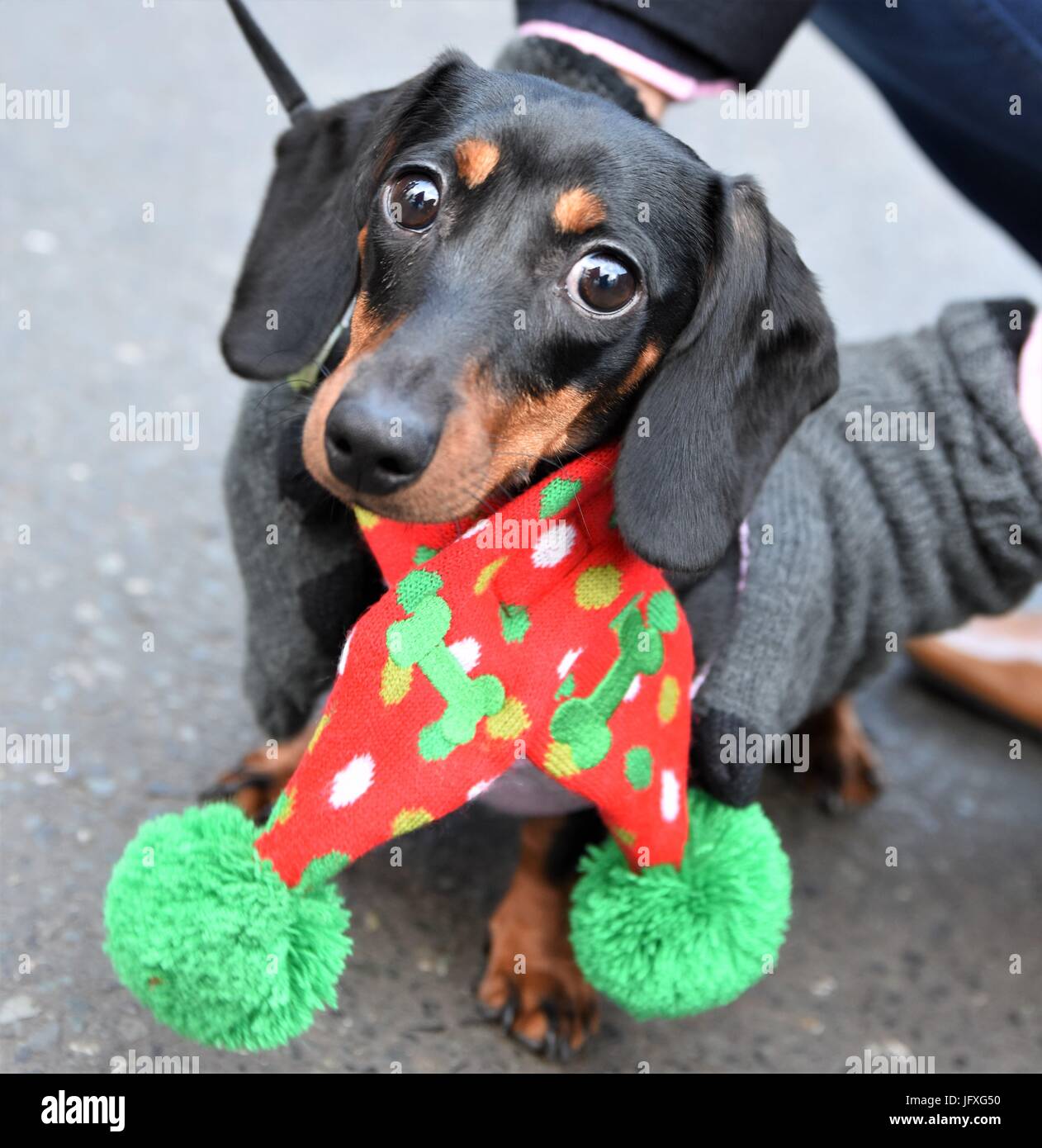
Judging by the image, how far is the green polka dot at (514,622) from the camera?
1818mm

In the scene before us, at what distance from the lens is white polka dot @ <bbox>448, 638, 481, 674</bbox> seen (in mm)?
1788

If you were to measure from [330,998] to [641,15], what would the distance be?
1.79 meters

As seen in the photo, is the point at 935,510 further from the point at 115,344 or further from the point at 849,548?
the point at 115,344

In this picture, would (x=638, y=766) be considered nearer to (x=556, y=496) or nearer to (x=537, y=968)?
(x=556, y=496)

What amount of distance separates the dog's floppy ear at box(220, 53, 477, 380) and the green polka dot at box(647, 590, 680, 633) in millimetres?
655

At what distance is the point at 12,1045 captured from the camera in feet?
6.87

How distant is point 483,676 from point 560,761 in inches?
7.3

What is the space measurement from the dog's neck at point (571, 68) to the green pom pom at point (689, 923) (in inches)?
50.4

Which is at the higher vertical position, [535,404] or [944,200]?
[535,404]

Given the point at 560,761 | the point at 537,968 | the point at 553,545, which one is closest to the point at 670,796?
the point at 560,761

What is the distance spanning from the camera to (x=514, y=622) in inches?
71.9

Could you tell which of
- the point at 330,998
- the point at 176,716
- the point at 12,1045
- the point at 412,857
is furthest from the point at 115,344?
the point at 330,998

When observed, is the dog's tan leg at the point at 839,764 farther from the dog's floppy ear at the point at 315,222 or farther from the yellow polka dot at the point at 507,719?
the dog's floppy ear at the point at 315,222

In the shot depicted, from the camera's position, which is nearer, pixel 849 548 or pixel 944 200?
pixel 849 548
